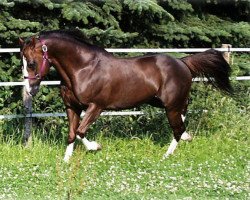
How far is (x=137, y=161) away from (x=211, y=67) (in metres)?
2.08

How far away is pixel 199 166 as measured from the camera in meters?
8.16

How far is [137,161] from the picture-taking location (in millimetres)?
8242

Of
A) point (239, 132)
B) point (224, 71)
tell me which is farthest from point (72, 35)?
point (239, 132)

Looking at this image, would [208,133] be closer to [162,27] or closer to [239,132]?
[239,132]

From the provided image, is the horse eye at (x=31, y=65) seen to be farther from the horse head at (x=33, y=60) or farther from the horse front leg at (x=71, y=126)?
the horse front leg at (x=71, y=126)

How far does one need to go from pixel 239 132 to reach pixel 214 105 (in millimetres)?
620

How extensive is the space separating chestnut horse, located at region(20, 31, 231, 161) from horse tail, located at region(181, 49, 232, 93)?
0.30 feet

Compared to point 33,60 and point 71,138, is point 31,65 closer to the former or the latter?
point 33,60

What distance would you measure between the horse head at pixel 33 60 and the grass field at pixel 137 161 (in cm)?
110

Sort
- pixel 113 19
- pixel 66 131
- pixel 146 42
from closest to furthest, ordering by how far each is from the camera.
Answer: pixel 66 131
pixel 113 19
pixel 146 42

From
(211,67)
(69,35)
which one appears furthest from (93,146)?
(211,67)

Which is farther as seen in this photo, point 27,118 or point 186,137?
point 27,118

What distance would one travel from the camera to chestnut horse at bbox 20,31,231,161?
8172 millimetres

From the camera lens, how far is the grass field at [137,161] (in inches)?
272
